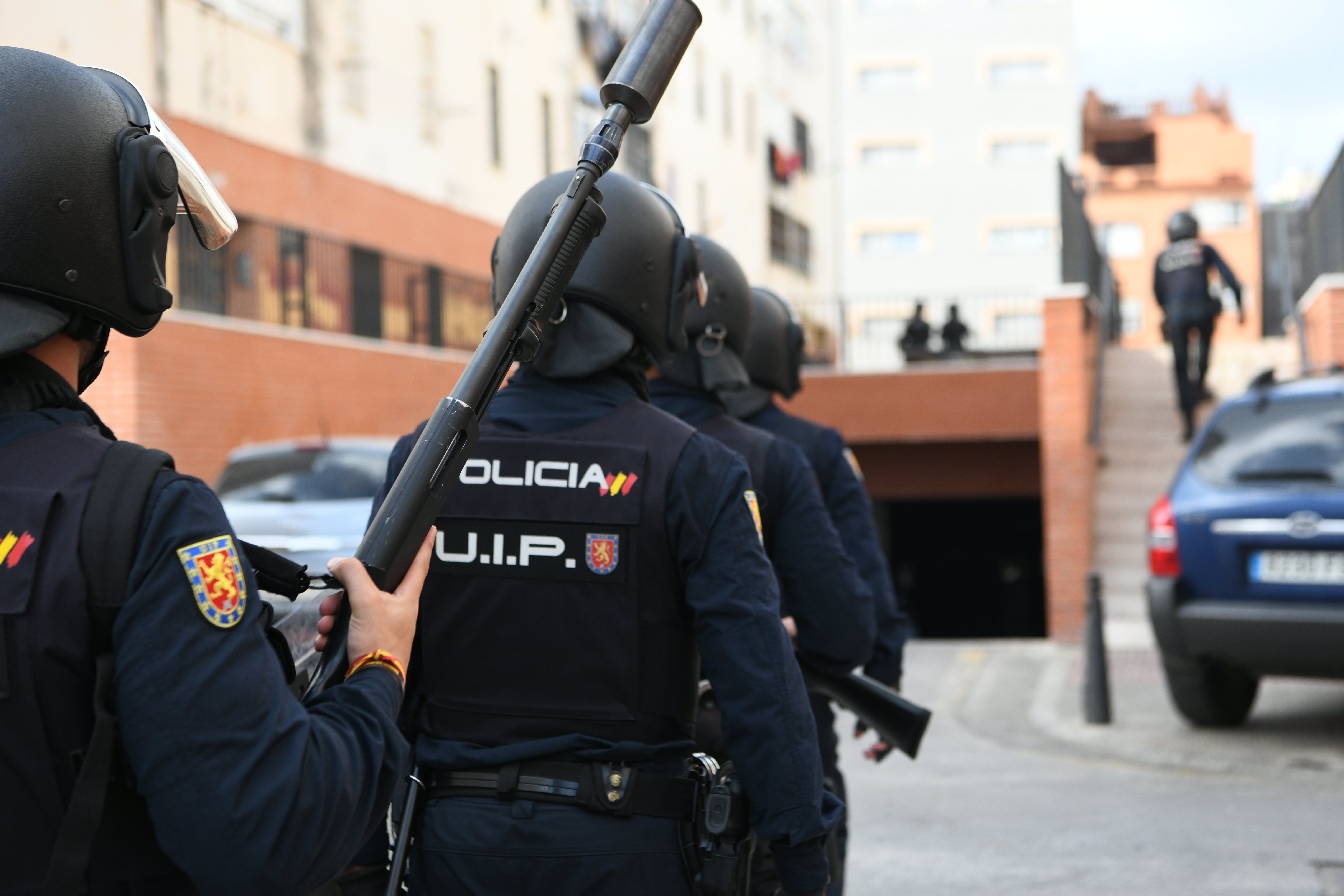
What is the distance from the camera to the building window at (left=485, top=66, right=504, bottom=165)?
23.6m

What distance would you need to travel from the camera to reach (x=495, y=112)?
78.5 ft

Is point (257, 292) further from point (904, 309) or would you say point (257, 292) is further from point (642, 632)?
point (904, 309)

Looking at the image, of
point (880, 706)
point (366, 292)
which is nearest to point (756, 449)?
point (880, 706)

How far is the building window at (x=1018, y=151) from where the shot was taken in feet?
164

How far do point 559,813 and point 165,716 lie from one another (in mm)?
1029

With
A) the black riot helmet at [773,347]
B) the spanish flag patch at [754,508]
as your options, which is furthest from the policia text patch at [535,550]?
the black riot helmet at [773,347]

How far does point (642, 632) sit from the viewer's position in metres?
2.48

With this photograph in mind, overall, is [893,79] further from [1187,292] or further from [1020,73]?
[1187,292]

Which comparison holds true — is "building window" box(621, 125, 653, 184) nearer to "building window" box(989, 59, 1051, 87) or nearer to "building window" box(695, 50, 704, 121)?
"building window" box(695, 50, 704, 121)

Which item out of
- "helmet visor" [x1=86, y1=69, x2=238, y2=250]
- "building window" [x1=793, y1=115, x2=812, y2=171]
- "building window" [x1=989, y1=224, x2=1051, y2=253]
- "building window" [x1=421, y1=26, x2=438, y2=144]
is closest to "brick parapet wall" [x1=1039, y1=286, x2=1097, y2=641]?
"building window" [x1=421, y1=26, x2=438, y2=144]

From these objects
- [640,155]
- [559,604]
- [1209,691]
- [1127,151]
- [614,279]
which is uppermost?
[1127,151]

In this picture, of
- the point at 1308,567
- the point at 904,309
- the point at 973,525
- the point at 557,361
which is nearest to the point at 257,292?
the point at 1308,567

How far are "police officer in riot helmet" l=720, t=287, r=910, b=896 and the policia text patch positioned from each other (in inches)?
69.4

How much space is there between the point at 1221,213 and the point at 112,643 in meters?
55.0
